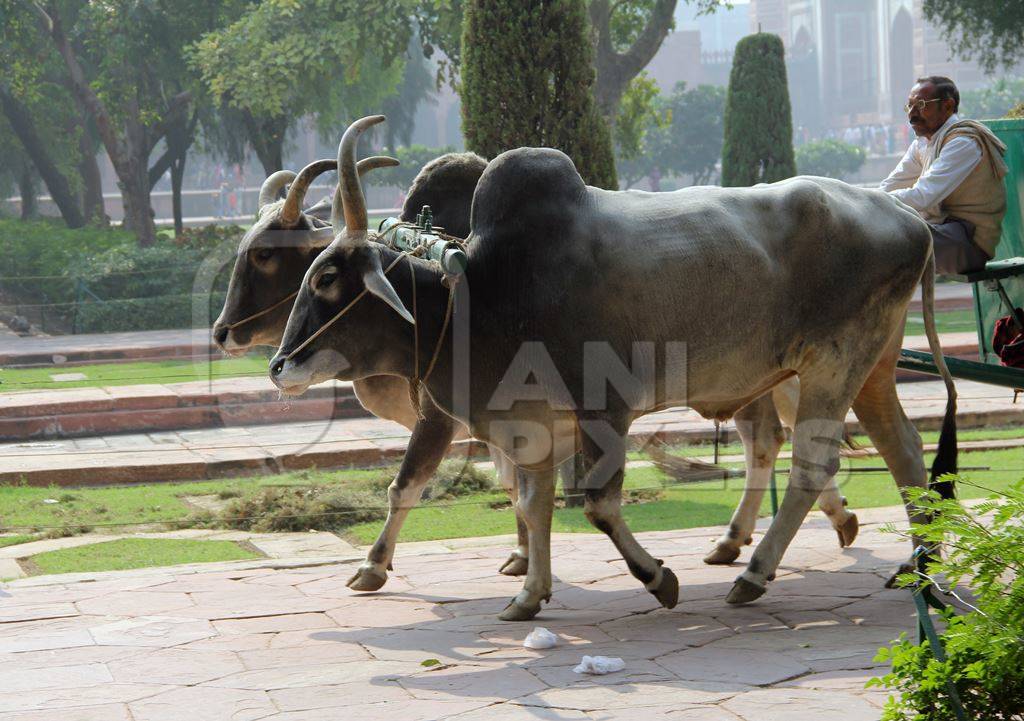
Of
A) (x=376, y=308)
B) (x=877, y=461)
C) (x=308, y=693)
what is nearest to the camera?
(x=308, y=693)

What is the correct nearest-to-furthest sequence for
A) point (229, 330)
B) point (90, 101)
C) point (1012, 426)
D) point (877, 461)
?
1. point (229, 330)
2. point (877, 461)
3. point (1012, 426)
4. point (90, 101)

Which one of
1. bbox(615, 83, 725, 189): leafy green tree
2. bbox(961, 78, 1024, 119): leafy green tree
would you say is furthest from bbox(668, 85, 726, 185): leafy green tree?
bbox(961, 78, 1024, 119): leafy green tree

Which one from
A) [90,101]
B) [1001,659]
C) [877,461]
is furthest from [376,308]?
[90,101]

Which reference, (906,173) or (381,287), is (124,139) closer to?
(906,173)

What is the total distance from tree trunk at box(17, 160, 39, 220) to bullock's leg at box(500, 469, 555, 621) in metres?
27.7

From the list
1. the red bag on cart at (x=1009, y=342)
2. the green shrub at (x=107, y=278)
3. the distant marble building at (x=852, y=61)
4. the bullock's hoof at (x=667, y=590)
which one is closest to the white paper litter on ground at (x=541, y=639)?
the bullock's hoof at (x=667, y=590)

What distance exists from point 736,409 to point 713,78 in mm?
99926

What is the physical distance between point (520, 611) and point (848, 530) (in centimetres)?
171

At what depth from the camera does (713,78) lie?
10169 cm

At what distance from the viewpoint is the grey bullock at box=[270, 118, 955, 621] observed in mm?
4711

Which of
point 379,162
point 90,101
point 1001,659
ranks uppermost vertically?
point 90,101

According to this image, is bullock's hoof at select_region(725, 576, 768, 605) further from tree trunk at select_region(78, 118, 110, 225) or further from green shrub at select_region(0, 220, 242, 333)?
tree trunk at select_region(78, 118, 110, 225)

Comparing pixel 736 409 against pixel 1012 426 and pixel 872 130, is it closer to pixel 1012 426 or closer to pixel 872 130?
pixel 1012 426

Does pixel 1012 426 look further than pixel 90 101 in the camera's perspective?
No
